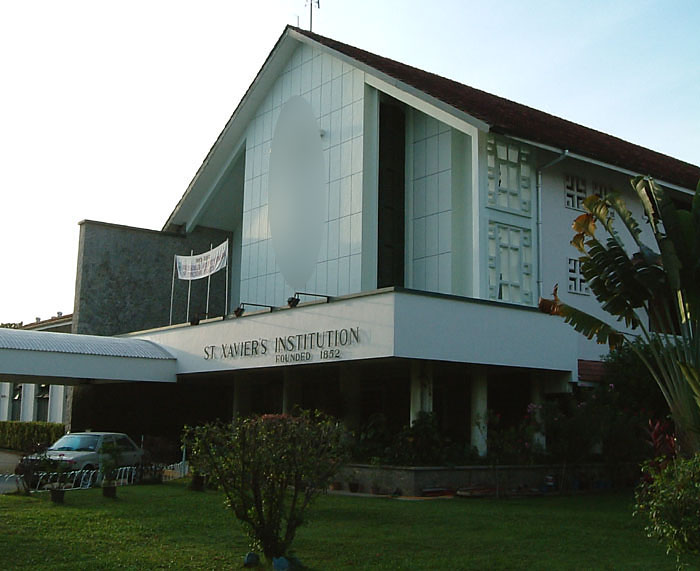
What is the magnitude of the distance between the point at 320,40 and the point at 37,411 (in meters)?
19.7

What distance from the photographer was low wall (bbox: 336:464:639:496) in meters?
18.7

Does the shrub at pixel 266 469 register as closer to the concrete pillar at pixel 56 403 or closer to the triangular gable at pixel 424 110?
the triangular gable at pixel 424 110

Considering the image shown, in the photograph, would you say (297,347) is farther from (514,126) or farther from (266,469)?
(266,469)

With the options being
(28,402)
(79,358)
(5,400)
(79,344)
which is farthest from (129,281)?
(5,400)

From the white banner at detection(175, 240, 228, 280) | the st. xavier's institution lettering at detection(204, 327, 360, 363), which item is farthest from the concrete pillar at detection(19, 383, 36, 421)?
the st. xavier's institution lettering at detection(204, 327, 360, 363)

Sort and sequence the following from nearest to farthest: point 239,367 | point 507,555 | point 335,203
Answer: point 507,555
point 239,367
point 335,203

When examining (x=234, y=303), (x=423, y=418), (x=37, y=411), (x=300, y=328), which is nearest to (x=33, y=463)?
(x=300, y=328)

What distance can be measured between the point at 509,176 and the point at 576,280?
356 centimetres

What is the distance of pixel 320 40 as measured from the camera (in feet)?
87.8

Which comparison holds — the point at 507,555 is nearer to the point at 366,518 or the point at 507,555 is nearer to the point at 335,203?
the point at 366,518

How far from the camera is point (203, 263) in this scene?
27.8 meters

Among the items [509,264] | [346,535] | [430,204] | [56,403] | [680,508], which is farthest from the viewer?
[56,403]

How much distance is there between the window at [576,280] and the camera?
23950 millimetres

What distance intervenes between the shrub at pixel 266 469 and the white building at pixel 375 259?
848 cm
